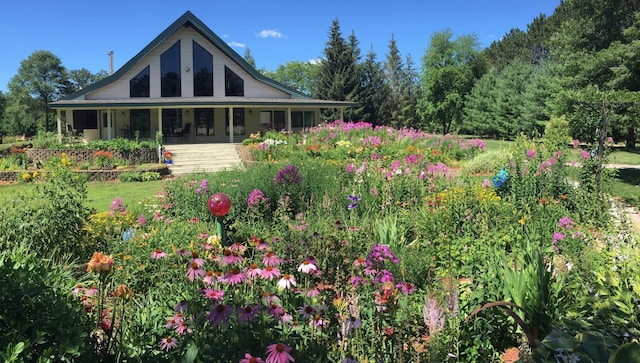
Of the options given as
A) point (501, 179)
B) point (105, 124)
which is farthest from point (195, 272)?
point (105, 124)

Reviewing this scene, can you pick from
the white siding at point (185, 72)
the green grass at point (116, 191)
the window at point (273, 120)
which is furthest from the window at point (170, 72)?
the green grass at point (116, 191)

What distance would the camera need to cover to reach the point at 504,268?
11.1ft

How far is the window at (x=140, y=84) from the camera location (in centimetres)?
2514

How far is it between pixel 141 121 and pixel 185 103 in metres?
4.23

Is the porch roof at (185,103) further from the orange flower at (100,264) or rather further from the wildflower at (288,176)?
the orange flower at (100,264)

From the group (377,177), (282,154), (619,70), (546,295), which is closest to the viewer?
(546,295)

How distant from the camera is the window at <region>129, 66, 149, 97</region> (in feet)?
82.5

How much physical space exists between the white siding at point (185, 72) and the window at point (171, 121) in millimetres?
1051

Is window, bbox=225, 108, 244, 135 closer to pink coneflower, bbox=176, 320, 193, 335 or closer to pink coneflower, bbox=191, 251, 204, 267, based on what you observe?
pink coneflower, bbox=191, 251, 204, 267

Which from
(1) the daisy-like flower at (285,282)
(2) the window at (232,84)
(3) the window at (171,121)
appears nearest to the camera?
(1) the daisy-like flower at (285,282)

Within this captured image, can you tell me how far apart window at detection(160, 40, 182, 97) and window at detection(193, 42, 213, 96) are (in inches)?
36.9

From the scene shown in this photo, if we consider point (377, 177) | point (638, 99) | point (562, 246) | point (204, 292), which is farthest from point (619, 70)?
point (204, 292)

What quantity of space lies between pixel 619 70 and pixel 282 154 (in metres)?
10.7

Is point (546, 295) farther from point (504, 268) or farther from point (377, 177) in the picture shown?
point (377, 177)
